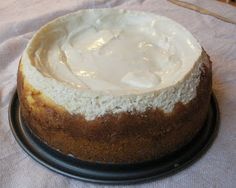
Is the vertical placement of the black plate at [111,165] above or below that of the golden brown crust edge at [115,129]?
below

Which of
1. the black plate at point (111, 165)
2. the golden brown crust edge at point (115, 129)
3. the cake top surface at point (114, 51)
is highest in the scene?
the cake top surface at point (114, 51)

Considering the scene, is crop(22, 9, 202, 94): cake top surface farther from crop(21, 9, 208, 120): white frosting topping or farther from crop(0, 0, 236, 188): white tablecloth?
crop(0, 0, 236, 188): white tablecloth

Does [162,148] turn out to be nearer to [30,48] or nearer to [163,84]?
[163,84]

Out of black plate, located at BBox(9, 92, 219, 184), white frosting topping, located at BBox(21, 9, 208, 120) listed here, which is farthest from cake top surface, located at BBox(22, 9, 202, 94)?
black plate, located at BBox(9, 92, 219, 184)

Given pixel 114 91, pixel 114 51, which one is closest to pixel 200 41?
pixel 114 51

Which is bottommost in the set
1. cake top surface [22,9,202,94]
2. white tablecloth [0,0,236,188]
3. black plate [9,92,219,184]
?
white tablecloth [0,0,236,188]

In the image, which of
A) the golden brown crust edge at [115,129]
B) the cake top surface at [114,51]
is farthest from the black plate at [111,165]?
the cake top surface at [114,51]

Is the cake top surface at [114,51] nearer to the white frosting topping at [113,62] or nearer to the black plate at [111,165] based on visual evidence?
the white frosting topping at [113,62]

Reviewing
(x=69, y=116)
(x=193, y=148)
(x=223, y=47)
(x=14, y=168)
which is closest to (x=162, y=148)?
(x=193, y=148)
